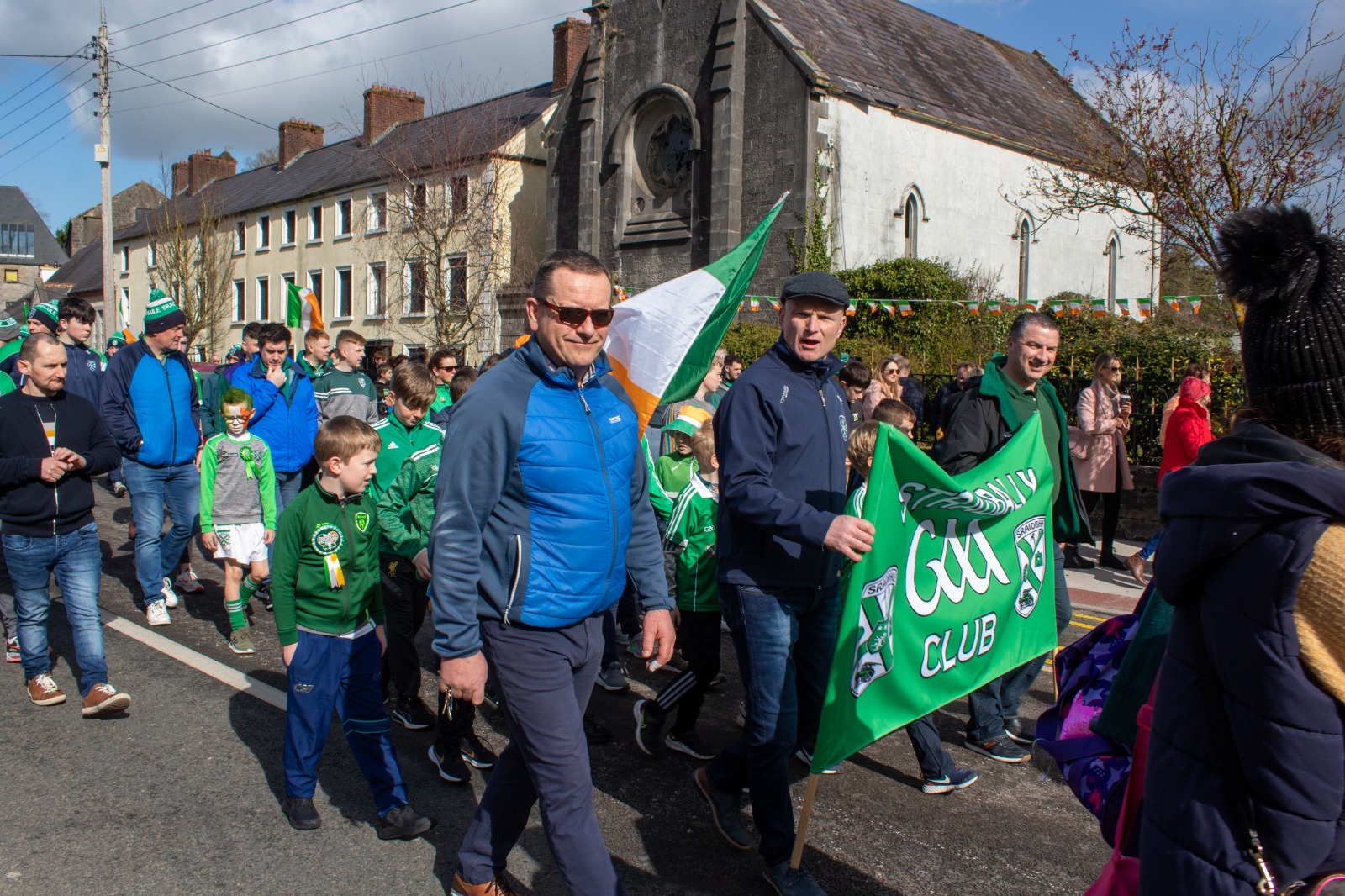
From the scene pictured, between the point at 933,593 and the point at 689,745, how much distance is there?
5.95 feet

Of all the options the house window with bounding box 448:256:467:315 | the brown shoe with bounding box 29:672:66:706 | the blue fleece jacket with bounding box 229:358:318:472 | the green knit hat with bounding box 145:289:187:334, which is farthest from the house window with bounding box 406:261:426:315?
the brown shoe with bounding box 29:672:66:706

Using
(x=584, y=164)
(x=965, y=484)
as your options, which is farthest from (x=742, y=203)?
(x=965, y=484)

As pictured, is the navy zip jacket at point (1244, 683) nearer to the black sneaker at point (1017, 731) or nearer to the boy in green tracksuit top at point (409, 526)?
the black sneaker at point (1017, 731)

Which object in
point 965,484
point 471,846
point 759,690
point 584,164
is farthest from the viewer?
point 584,164

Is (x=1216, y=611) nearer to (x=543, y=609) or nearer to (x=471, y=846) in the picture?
(x=543, y=609)

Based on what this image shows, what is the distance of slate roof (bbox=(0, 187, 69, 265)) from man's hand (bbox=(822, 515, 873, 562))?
91993 millimetres

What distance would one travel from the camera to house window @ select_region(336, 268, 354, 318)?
40.2 meters

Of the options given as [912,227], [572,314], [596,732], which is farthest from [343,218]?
[572,314]

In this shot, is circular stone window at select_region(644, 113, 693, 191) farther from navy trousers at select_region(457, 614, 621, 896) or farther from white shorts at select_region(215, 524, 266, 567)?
navy trousers at select_region(457, 614, 621, 896)

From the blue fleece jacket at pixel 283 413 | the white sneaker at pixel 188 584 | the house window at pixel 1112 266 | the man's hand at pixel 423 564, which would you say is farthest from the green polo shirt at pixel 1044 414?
the house window at pixel 1112 266

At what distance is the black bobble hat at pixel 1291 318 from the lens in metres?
1.72

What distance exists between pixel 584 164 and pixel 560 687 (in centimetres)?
2483

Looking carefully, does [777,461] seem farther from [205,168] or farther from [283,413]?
[205,168]

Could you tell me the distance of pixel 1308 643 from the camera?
5.18 ft
